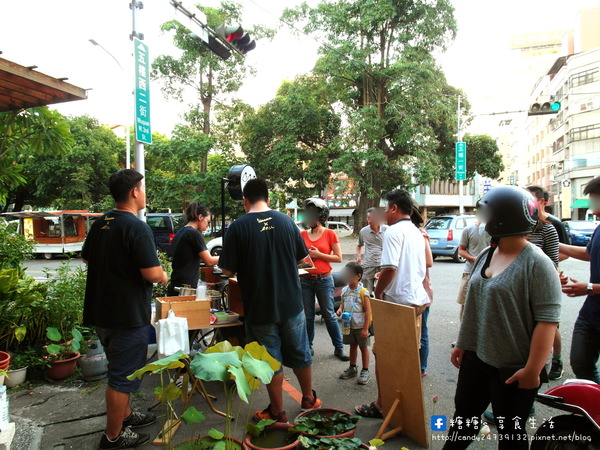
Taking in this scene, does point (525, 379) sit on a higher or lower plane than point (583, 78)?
lower

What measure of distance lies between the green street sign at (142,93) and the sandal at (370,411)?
427 cm

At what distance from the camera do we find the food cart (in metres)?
17.4

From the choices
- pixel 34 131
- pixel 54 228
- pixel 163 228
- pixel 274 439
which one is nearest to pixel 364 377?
pixel 274 439

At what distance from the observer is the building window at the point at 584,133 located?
33031 millimetres

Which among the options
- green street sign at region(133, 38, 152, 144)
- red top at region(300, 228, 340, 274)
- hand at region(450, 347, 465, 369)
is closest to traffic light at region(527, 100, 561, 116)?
red top at region(300, 228, 340, 274)

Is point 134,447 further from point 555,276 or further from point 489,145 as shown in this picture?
point 489,145

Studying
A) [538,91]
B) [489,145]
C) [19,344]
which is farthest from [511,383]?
[538,91]

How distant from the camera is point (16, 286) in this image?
427cm

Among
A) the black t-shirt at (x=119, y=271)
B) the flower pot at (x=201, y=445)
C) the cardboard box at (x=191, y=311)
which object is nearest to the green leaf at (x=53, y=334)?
the cardboard box at (x=191, y=311)

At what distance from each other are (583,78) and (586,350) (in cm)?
3974

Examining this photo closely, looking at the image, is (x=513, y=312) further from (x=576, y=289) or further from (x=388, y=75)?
(x=388, y=75)

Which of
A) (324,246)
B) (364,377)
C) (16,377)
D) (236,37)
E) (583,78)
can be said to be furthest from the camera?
(583,78)

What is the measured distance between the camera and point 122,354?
9.07 ft

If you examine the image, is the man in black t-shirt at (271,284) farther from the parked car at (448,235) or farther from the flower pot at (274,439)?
the parked car at (448,235)
